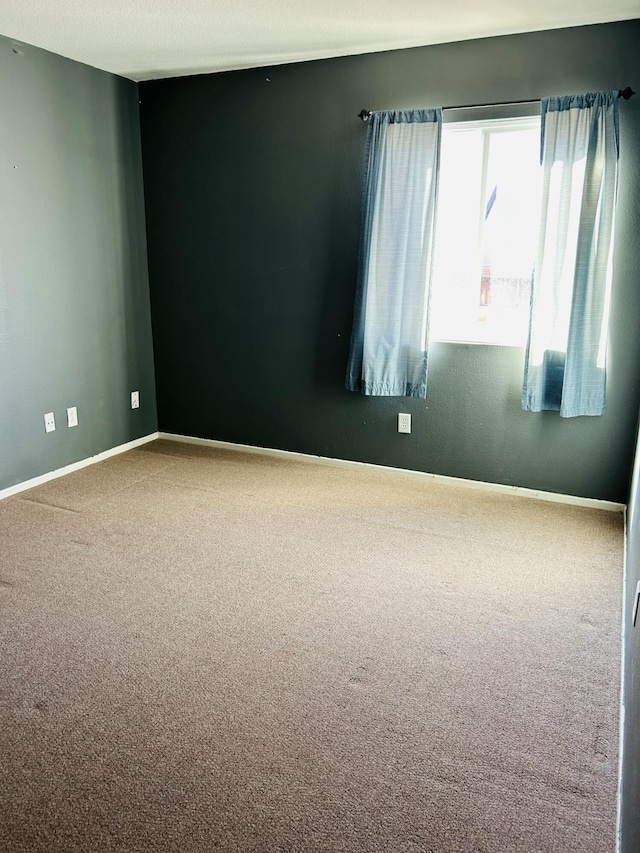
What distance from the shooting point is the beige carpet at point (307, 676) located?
4.94ft

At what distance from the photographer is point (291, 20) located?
301 centimetres

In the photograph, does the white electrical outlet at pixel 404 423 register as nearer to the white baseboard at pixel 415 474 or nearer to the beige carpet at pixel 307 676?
the white baseboard at pixel 415 474

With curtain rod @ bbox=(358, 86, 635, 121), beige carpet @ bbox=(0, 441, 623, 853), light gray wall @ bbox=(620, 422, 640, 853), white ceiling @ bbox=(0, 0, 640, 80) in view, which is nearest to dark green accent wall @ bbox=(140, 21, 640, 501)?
curtain rod @ bbox=(358, 86, 635, 121)

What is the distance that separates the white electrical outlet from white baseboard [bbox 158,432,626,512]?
25cm

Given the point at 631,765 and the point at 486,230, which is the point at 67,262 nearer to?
the point at 486,230

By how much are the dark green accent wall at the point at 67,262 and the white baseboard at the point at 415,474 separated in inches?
20.3

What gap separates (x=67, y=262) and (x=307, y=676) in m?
2.88

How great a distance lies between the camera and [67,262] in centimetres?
376

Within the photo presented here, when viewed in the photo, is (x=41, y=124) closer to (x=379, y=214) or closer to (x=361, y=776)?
(x=379, y=214)

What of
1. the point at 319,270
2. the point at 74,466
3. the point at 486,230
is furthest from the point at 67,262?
the point at 486,230

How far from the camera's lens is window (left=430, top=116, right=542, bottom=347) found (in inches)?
132

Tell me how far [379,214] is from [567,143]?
3.26 feet

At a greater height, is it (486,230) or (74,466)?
(486,230)

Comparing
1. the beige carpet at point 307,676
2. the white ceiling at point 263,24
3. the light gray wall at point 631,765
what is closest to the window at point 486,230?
the white ceiling at point 263,24
